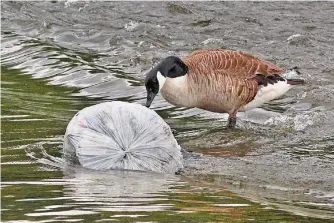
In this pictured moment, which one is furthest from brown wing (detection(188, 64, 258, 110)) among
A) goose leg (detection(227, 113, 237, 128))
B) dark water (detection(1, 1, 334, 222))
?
dark water (detection(1, 1, 334, 222))

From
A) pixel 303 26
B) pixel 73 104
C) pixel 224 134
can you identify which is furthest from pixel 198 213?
pixel 303 26

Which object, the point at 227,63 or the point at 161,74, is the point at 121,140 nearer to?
the point at 161,74

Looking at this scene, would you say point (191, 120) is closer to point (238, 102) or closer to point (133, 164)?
point (238, 102)

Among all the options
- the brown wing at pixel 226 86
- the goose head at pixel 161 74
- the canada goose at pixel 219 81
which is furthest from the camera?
the brown wing at pixel 226 86

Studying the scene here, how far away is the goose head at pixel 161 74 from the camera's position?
11.1 m

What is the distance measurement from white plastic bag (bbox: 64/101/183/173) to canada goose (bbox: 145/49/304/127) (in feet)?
5.78

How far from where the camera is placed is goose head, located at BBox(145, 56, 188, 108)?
1108 cm

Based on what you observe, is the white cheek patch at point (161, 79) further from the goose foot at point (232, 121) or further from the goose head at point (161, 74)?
the goose foot at point (232, 121)

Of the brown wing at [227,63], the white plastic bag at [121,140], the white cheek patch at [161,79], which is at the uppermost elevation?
the brown wing at [227,63]

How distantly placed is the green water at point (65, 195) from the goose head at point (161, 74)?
1.05 m

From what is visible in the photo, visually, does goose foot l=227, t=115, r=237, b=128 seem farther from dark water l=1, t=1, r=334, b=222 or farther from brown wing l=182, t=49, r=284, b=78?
brown wing l=182, t=49, r=284, b=78

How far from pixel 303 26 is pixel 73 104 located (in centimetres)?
585

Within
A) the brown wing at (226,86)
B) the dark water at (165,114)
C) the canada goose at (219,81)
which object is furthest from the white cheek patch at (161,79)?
the dark water at (165,114)

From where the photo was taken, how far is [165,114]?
1267 cm
